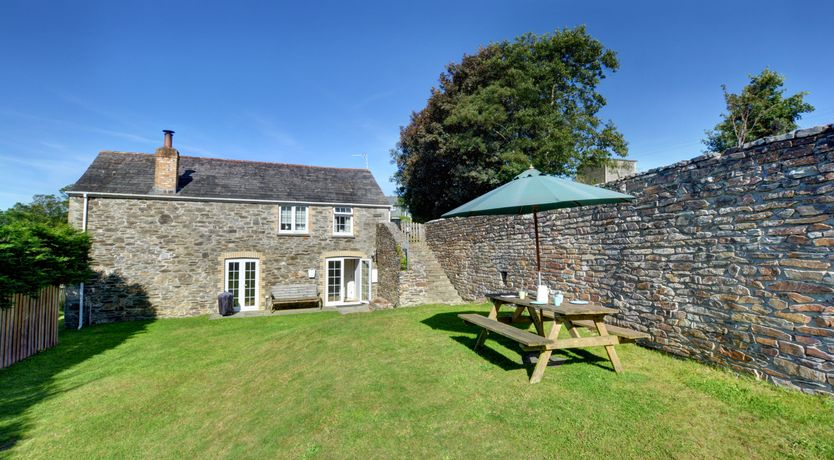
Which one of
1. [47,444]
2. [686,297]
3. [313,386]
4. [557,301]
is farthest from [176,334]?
[686,297]

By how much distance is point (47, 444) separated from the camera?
5055 mm

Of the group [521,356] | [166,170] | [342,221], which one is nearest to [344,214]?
[342,221]

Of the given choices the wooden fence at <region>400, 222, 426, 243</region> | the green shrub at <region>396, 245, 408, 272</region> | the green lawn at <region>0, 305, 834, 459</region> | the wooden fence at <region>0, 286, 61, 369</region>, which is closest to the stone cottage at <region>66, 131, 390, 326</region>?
the wooden fence at <region>400, 222, 426, 243</region>

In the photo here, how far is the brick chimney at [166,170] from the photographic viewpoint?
1475 cm

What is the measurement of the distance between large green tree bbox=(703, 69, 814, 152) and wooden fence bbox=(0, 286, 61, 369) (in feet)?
104

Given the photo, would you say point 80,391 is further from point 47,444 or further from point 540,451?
point 540,451

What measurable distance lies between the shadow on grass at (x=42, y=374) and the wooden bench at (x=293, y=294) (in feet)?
14.7

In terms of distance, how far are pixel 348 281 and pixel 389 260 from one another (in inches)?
136

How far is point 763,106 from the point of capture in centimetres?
2167

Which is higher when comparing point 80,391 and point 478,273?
point 478,273

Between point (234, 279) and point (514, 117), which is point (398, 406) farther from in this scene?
point (514, 117)

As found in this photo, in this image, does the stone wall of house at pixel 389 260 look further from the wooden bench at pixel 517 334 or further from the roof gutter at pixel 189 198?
the wooden bench at pixel 517 334

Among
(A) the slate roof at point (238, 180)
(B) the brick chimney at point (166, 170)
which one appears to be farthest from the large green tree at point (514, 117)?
(B) the brick chimney at point (166, 170)

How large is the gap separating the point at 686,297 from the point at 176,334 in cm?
1290
